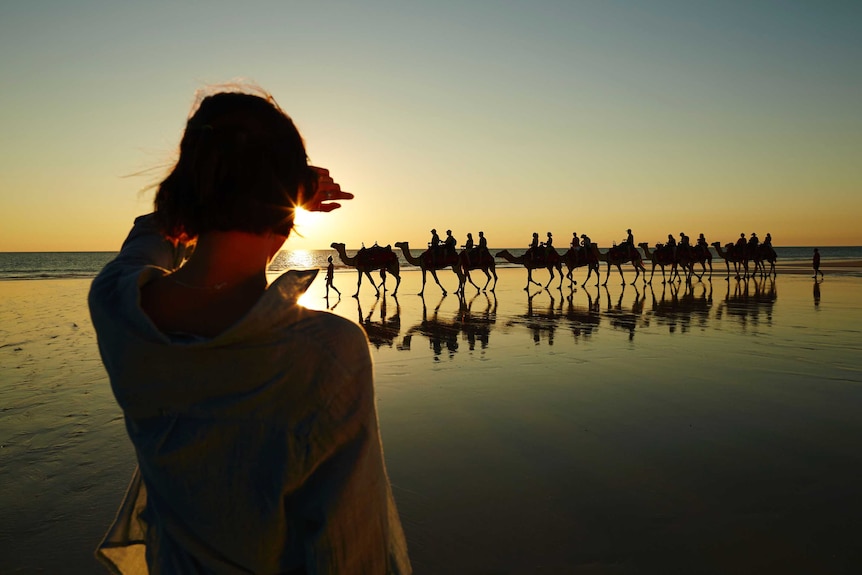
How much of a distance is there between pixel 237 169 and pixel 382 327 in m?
12.9

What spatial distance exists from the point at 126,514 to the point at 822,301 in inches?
872

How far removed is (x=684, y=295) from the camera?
74.9ft

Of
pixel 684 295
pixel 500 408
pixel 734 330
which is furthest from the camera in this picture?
pixel 684 295

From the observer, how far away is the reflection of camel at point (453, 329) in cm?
1120

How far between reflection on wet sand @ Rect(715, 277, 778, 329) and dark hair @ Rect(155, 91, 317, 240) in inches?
541

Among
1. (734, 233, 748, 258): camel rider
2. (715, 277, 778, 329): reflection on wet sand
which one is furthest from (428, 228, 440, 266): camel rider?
(734, 233, 748, 258): camel rider

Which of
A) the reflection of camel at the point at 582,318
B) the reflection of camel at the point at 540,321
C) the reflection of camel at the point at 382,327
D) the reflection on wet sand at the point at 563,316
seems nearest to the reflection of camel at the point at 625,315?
the reflection on wet sand at the point at 563,316

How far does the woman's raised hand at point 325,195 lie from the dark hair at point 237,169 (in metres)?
0.07

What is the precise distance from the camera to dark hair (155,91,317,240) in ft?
3.91

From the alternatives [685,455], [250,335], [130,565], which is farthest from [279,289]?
Result: [685,455]

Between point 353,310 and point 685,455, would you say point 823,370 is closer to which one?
point 685,455

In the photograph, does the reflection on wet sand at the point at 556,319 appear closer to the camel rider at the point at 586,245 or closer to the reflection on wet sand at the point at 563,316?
the reflection on wet sand at the point at 563,316

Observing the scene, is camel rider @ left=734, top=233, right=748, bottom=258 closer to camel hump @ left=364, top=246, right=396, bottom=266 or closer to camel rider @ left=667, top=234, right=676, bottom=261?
camel rider @ left=667, top=234, right=676, bottom=261

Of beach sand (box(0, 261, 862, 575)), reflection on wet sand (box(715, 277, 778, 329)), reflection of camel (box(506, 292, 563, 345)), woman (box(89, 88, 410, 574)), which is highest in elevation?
woman (box(89, 88, 410, 574))
